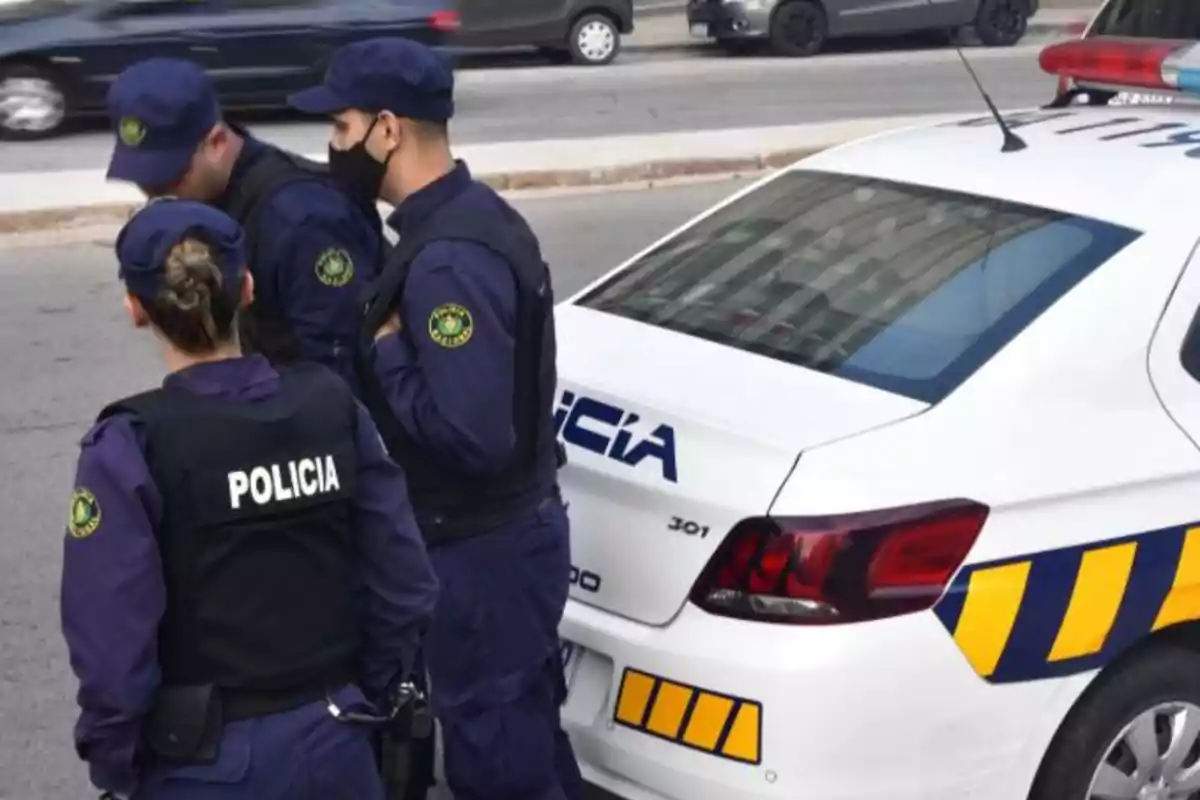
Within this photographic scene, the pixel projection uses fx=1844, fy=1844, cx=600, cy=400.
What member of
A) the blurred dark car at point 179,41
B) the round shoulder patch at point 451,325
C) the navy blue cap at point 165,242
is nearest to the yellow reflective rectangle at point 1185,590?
the round shoulder patch at point 451,325

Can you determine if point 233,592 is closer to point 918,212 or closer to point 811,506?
point 811,506

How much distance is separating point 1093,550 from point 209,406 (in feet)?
5.45

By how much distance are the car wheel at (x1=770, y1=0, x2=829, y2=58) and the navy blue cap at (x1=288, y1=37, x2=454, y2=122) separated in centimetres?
1732

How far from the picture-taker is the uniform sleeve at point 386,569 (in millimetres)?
2777

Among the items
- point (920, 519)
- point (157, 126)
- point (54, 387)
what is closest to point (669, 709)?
point (920, 519)

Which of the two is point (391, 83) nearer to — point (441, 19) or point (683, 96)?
point (441, 19)

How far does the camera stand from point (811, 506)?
3221mm

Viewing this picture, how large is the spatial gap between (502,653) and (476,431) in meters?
0.44

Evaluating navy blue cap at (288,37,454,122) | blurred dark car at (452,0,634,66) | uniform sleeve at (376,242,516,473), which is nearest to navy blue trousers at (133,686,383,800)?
uniform sleeve at (376,242,516,473)

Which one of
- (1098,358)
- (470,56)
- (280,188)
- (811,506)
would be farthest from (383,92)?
(470,56)

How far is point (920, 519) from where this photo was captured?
10.6 ft

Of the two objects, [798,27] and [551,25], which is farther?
[798,27]

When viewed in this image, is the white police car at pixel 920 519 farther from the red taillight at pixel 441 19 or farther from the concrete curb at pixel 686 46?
the concrete curb at pixel 686 46

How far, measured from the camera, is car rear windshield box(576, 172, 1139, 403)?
3.57 m
